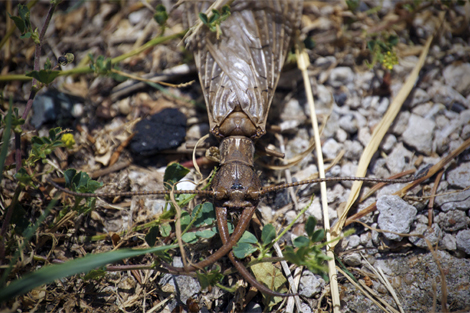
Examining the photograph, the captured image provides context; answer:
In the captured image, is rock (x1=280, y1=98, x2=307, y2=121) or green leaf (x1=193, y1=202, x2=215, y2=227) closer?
green leaf (x1=193, y1=202, x2=215, y2=227)

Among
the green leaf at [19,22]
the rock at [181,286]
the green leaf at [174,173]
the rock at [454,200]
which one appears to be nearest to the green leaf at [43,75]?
the green leaf at [19,22]

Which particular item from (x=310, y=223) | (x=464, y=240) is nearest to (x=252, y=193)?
(x=310, y=223)

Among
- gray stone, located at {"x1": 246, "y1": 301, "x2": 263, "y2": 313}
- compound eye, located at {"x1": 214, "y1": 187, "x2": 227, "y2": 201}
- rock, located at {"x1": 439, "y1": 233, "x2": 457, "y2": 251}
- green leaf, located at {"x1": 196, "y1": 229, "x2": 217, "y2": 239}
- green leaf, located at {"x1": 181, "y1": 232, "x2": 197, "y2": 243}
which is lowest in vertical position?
gray stone, located at {"x1": 246, "y1": 301, "x2": 263, "y2": 313}

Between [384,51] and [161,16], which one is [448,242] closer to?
[384,51]

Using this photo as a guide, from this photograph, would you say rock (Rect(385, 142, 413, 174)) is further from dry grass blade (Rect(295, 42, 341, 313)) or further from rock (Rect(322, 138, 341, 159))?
dry grass blade (Rect(295, 42, 341, 313))

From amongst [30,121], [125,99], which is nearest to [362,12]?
[125,99]

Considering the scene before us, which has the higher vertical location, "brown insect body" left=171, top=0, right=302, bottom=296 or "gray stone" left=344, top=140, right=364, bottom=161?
"brown insect body" left=171, top=0, right=302, bottom=296

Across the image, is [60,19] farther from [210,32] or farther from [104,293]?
[104,293]

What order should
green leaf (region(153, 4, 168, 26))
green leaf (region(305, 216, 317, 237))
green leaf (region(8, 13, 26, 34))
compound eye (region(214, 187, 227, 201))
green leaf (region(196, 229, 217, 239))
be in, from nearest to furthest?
green leaf (region(305, 216, 317, 237))
green leaf (region(8, 13, 26, 34))
compound eye (region(214, 187, 227, 201))
green leaf (region(196, 229, 217, 239))
green leaf (region(153, 4, 168, 26))

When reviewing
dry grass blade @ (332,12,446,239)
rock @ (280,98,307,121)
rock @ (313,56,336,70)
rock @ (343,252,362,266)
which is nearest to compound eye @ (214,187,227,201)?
dry grass blade @ (332,12,446,239)
